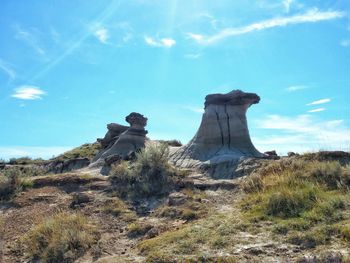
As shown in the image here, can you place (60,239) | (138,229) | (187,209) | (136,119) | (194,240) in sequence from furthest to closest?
(136,119) → (187,209) → (138,229) → (60,239) → (194,240)

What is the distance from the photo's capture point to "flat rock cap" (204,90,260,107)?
59.7 ft

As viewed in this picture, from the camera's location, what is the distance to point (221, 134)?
1745cm

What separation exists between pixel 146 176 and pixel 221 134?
15.4 feet

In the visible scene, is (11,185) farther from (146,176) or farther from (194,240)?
(194,240)

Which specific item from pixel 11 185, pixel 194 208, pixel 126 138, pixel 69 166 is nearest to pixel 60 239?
pixel 194 208

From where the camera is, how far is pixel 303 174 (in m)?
11.5

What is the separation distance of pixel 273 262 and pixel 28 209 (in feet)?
27.1

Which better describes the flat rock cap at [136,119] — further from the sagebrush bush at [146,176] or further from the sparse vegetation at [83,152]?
the sparse vegetation at [83,152]

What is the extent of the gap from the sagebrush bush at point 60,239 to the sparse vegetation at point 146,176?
3.08 metres

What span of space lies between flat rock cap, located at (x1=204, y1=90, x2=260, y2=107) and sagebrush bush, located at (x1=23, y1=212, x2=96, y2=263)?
967 centimetres

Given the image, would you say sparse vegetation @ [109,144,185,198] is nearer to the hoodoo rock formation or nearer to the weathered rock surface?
the hoodoo rock formation

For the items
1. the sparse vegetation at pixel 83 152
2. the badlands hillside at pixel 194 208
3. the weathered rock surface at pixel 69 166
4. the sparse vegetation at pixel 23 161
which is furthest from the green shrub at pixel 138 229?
the sparse vegetation at pixel 23 161

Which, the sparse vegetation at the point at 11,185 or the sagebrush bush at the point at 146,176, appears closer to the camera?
the sagebrush bush at the point at 146,176

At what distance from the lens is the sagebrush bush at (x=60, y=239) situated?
348 inches
